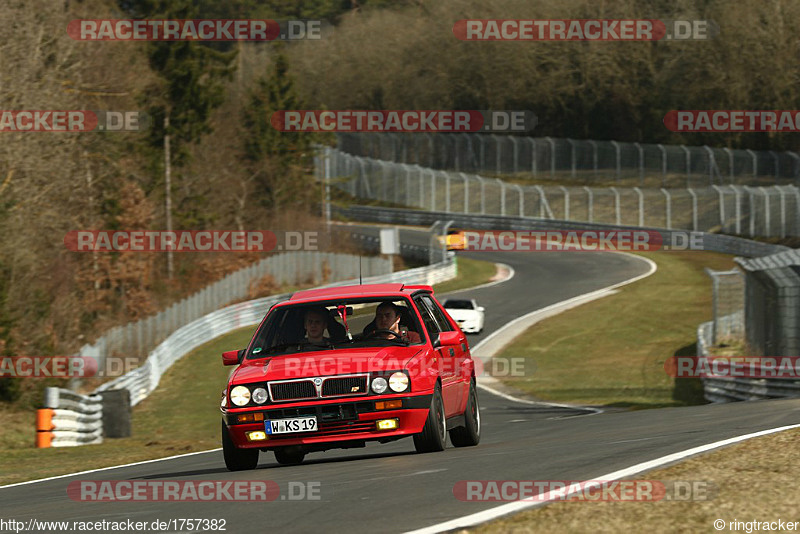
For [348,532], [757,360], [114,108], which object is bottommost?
[757,360]

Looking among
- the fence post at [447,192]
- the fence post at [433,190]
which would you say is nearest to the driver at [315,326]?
the fence post at [447,192]

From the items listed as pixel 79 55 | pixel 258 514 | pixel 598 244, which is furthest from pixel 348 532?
pixel 598 244

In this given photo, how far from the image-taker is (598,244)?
68.3 m

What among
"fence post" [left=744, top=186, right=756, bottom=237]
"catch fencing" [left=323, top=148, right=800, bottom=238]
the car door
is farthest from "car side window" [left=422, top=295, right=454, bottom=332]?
"fence post" [left=744, top=186, right=756, bottom=237]

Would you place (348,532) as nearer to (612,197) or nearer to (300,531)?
(300,531)

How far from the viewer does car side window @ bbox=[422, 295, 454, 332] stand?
41.9 feet

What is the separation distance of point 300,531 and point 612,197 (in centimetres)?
6559

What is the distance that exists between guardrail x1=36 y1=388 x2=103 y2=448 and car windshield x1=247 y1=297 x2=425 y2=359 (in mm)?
10365

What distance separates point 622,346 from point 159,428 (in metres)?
16.1

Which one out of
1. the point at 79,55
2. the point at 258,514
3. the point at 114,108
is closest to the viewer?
the point at 258,514

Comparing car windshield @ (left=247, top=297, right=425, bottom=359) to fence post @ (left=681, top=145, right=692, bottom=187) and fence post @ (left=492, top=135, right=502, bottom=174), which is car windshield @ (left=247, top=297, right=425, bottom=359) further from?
fence post @ (left=492, top=135, right=502, bottom=174)

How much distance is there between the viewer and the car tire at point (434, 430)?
11000 millimetres

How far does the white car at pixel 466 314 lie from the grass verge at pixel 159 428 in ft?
22.8

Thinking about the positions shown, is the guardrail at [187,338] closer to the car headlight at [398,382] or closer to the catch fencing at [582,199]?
the catch fencing at [582,199]
